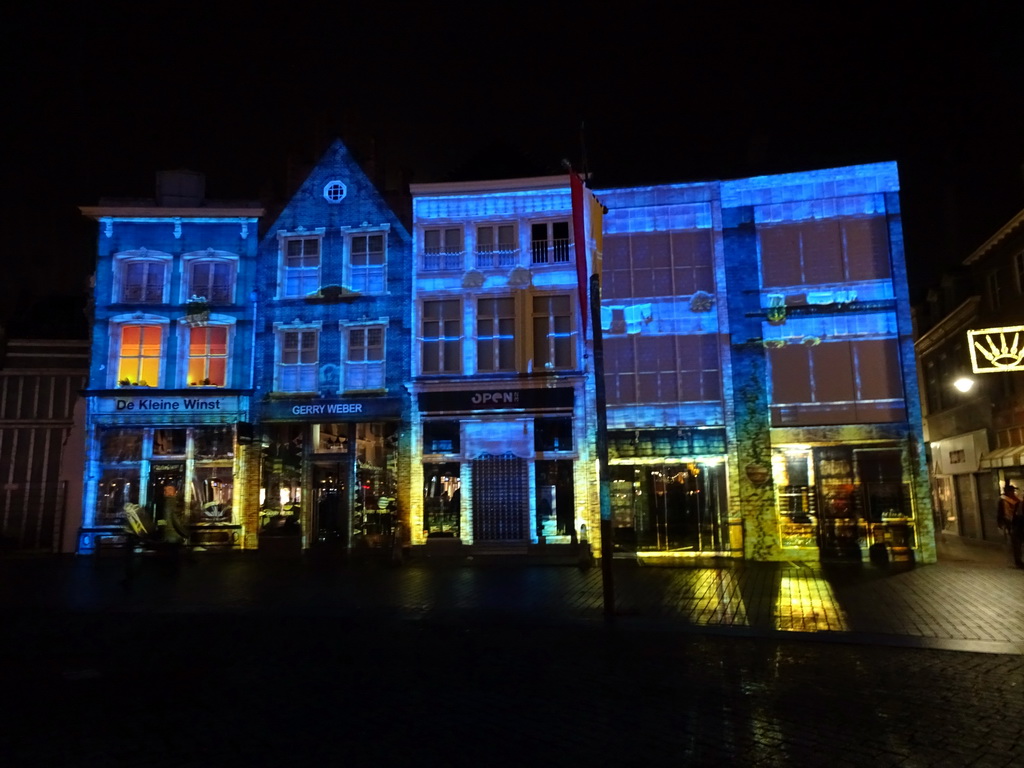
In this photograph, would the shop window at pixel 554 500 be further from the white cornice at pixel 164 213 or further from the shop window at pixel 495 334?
the white cornice at pixel 164 213

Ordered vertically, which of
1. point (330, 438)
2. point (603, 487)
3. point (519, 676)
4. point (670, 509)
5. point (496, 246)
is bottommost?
point (519, 676)

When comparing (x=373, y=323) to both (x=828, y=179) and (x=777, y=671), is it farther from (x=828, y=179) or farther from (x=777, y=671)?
(x=777, y=671)

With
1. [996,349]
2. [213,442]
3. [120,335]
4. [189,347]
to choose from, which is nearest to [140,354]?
[120,335]

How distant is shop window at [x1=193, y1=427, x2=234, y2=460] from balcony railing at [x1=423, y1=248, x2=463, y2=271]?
8.56 metres

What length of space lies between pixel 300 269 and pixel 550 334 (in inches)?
352

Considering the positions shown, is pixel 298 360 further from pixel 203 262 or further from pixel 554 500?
pixel 554 500

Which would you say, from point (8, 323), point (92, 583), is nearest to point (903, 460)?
point (92, 583)

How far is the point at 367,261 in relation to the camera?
1009 inches

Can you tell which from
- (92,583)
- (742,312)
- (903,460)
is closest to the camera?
(92,583)

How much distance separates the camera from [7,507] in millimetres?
25391

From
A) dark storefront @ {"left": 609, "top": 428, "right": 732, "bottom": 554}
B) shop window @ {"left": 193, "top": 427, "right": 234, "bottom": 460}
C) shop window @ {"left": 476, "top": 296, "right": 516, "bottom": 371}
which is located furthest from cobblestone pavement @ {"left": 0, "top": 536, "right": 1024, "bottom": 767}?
shop window @ {"left": 476, "top": 296, "right": 516, "bottom": 371}

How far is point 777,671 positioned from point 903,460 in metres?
15.8

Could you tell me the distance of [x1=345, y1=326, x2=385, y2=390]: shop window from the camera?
25.0 metres

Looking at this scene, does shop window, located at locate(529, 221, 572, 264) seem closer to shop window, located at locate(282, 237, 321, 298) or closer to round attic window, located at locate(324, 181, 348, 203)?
round attic window, located at locate(324, 181, 348, 203)
